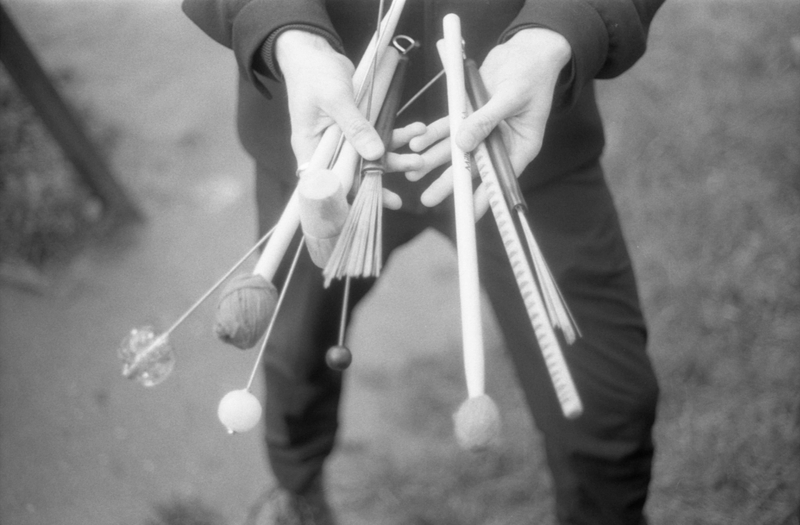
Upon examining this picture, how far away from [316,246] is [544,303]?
0.63ft

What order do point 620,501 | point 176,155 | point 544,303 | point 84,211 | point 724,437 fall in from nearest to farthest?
1. point 544,303
2. point 620,501
3. point 724,437
4. point 84,211
5. point 176,155

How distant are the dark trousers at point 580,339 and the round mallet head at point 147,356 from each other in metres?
0.23

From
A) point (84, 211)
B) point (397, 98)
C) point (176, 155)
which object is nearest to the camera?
→ point (397, 98)

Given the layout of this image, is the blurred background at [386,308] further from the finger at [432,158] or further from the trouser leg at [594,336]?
the finger at [432,158]

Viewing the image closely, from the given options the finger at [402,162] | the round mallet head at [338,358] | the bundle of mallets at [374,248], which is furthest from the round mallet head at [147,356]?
the finger at [402,162]

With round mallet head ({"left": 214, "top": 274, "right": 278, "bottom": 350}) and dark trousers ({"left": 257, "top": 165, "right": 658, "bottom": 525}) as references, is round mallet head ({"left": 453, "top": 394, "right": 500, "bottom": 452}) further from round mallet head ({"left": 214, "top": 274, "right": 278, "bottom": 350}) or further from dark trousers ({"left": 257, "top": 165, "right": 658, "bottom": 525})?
dark trousers ({"left": 257, "top": 165, "right": 658, "bottom": 525})

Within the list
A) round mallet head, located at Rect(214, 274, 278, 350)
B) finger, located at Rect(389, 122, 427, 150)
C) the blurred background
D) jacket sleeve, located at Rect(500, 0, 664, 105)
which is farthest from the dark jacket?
the blurred background

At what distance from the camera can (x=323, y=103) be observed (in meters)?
0.61

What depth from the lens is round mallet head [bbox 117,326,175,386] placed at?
0.62 m

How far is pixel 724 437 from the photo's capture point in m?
1.20

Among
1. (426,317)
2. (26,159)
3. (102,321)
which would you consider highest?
(26,159)

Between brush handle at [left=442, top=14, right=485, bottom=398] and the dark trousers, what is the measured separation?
21cm

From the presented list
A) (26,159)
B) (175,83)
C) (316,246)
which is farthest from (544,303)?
(175,83)

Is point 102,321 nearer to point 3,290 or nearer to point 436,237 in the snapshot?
point 3,290
